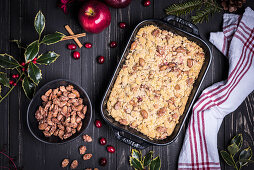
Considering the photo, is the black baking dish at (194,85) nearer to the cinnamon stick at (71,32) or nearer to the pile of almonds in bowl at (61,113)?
the pile of almonds in bowl at (61,113)

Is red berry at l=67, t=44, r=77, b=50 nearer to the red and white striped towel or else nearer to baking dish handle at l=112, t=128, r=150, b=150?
baking dish handle at l=112, t=128, r=150, b=150

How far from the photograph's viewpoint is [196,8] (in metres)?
1.79

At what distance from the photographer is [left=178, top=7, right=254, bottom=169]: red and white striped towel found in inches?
68.6

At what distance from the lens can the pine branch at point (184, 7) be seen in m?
1.75

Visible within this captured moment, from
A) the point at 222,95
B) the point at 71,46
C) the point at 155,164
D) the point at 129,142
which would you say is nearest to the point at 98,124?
the point at 129,142

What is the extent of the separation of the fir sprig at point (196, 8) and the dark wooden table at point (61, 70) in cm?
8

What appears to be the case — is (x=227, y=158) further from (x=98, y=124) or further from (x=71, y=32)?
(x=71, y=32)

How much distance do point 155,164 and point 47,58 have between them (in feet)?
3.52

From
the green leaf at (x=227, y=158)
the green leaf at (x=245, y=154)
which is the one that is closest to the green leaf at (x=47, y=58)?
the green leaf at (x=227, y=158)

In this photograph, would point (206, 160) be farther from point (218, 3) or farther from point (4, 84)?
point (4, 84)

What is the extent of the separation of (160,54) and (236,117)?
2.60 ft

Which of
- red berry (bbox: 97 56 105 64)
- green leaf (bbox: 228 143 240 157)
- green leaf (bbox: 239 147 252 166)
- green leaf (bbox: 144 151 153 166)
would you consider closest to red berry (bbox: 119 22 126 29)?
red berry (bbox: 97 56 105 64)

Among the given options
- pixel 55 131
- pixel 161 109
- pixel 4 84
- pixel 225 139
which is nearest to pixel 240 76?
pixel 225 139

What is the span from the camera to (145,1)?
182 centimetres
